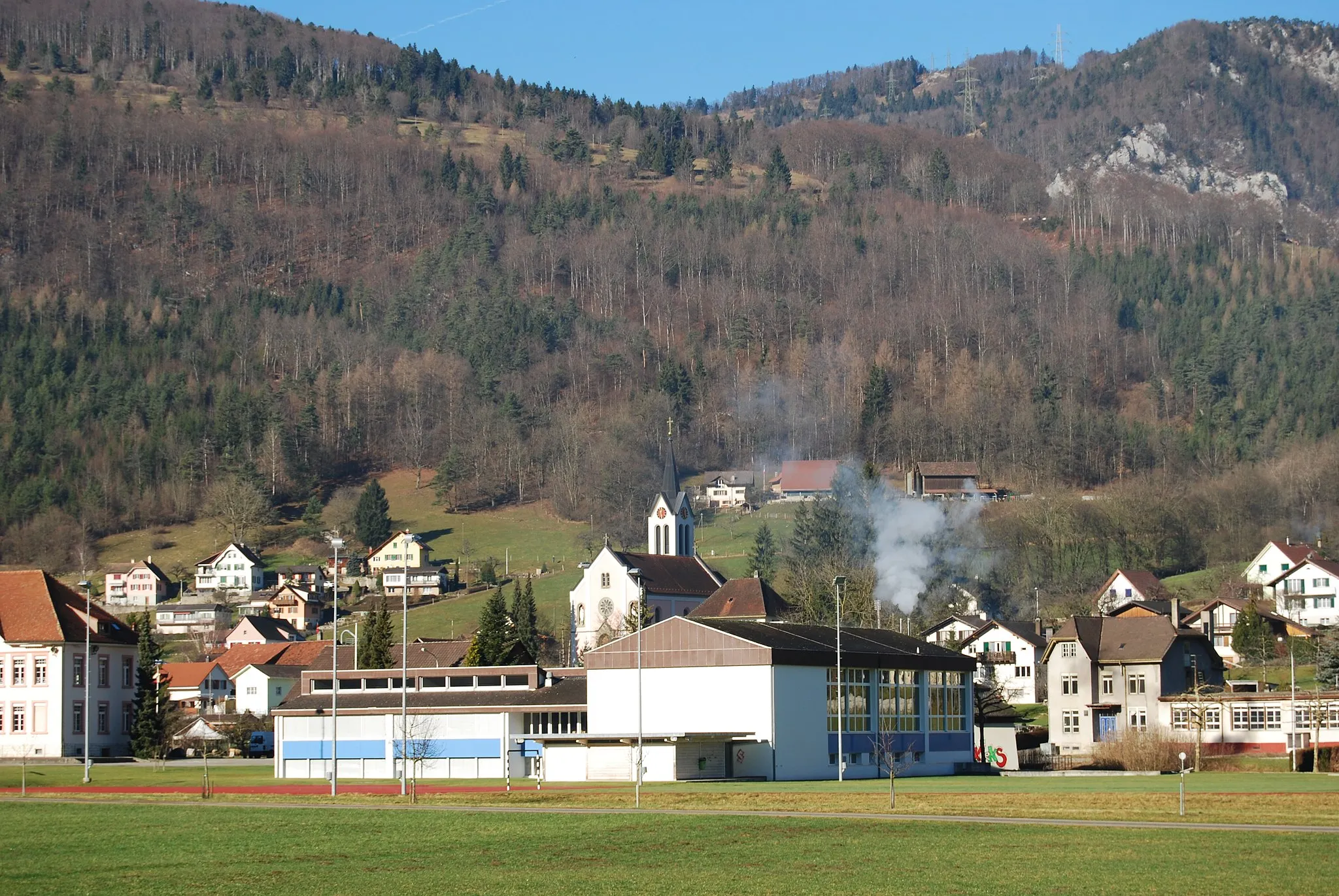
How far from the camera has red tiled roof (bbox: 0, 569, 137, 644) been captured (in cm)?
7706

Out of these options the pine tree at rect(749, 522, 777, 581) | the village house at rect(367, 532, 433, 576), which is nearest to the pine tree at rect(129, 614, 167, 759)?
the pine tree at rect(749, 522, 777, 581)

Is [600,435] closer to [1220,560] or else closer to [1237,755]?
[1220,560]

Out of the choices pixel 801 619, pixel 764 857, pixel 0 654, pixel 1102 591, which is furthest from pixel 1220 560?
pixel 764 857

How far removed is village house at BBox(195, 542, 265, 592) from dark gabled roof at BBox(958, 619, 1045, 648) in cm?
6840

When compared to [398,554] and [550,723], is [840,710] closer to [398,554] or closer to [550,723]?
[550,723]

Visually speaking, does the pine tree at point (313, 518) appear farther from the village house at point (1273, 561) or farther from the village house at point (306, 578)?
the village house at point (1273, 561)

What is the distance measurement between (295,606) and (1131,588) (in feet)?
225

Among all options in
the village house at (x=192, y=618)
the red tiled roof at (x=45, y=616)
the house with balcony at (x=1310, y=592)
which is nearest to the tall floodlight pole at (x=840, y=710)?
the red tiled roof at (x=45, y=616)

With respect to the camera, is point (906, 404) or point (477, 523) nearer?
point (477, 523)

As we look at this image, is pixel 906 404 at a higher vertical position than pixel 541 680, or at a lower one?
higher

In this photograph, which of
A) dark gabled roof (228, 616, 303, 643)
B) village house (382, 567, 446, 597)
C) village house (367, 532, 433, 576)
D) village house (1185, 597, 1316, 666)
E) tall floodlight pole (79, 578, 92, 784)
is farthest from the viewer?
village house (367, 532, 433, 576)

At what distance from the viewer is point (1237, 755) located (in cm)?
7112

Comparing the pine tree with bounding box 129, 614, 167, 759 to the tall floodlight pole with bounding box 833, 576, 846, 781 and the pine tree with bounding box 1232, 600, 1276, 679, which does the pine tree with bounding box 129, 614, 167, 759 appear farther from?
the pine tree with bounding box 1232, 600, 1276, 679

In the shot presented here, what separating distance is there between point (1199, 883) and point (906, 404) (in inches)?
6234
